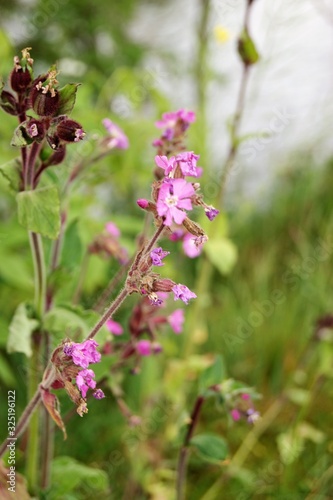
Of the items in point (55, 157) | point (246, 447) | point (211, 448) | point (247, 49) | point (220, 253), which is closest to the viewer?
point (55, 157)

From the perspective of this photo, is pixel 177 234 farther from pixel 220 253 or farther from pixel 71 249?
pixel 220 253

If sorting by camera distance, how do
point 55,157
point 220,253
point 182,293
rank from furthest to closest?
point 220,253 → point 55,157 → point 182,293

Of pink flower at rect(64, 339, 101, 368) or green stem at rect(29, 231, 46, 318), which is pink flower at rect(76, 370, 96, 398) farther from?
green stem at rect(29, 231, 46, 318)

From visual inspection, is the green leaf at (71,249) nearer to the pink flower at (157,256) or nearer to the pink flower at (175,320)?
the pink flower at (175,320)

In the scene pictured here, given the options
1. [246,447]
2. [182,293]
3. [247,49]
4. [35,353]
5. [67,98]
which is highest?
[247,49]

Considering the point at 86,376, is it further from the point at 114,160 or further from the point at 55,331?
the point at 114,160

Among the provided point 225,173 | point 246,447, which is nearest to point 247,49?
point 225,173
